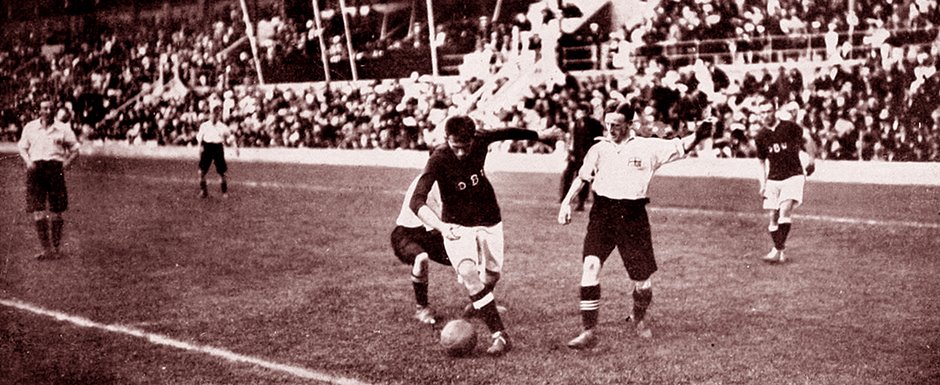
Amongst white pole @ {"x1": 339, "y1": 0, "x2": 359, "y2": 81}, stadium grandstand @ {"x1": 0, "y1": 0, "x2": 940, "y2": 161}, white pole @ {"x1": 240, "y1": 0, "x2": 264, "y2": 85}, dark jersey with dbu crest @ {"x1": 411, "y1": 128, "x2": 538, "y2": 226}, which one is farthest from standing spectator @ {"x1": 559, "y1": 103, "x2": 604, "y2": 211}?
white pole @ {"x1": 240, "y1": 0, "x2": 264, "y2": 85}

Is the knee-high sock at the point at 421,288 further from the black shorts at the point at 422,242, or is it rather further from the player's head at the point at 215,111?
the player's head at the point at 215,111

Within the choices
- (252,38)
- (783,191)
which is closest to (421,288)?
(783,191)

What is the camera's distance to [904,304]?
344 inches

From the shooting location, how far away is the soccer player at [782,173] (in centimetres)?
1116

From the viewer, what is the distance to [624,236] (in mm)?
7520

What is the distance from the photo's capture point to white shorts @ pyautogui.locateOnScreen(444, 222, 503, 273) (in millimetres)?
7492

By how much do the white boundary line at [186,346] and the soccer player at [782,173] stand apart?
243 inches

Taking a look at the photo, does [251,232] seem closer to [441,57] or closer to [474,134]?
[474,134]

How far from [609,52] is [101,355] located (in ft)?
67.2

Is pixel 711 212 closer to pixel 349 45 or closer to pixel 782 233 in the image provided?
pixel 782 233

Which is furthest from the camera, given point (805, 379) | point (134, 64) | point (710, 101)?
point (134, 64)

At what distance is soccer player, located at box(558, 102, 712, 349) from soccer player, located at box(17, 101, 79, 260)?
24.2 feet

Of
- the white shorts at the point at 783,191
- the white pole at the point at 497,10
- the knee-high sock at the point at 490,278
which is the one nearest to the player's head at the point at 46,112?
the knee-high sock at the point at 490,278

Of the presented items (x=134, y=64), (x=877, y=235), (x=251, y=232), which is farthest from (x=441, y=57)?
(x=877, y=235)
